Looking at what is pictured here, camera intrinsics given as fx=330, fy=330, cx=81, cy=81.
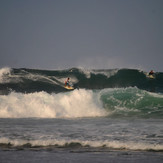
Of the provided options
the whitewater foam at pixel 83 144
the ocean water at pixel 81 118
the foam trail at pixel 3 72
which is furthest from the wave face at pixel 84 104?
the foam trail at pixel 3 72

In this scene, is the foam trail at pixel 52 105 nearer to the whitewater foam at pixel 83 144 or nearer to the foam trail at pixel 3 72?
the whitewater foam at pixel 83 144

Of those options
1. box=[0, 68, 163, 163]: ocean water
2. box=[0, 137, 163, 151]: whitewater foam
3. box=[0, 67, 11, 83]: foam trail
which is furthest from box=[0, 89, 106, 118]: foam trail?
box=[0, 67, 11, 83]: foam trail

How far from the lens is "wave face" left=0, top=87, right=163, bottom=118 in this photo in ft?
57.1

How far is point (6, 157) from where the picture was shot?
5723 mm

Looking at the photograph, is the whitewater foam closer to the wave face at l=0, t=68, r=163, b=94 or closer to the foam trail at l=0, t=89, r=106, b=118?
the foam trail at l=0, t=89, r=106, b=118

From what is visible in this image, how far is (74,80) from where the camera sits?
47438mm

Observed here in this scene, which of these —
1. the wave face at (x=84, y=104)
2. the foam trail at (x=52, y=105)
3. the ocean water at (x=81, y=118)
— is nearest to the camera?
the ocean water at (x=81, y=118)

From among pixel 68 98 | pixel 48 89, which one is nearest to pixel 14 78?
pixel 48 89

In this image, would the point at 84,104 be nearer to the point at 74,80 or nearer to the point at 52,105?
the point at 52,105

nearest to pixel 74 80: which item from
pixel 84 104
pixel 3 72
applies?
pixel 3 72

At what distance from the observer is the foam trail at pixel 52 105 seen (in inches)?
698

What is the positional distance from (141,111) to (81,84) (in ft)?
99.0

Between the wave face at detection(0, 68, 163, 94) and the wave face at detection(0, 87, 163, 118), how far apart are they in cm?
2071

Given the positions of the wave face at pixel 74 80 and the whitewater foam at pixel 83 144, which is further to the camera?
the wave face at pixel 74 80
